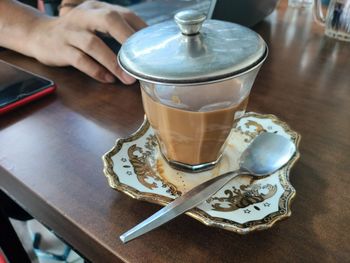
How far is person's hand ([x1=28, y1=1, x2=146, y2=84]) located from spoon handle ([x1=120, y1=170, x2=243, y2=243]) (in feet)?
0.83

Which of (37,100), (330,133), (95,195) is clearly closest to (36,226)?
(37,100)

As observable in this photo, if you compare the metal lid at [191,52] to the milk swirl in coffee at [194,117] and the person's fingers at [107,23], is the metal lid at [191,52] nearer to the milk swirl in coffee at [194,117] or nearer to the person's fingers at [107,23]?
the milk swirl in coffee at [194,117]

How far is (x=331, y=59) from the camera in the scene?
546mm

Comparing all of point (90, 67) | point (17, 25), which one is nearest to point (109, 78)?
point (90, 67)

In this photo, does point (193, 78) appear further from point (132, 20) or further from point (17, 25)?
point (17, 25)

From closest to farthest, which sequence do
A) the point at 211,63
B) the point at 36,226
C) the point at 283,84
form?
the point at 211,63 < the point at 283,84 < the point at 36,226

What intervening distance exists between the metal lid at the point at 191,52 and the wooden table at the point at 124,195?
12cm

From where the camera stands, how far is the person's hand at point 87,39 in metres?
0.47

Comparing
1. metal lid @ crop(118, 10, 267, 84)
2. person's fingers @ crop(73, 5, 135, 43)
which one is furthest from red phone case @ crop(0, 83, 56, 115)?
metal lid @ crop(118, 10, 267, 84)

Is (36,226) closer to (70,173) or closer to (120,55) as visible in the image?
(70,173)

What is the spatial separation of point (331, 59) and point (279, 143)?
307 mm

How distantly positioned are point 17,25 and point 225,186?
471mm

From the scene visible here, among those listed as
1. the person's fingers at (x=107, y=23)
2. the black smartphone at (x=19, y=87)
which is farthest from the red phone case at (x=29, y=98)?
the person's fingers at (x=107, y=23)

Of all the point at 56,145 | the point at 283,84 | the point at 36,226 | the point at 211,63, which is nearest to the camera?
the point at 211,63
